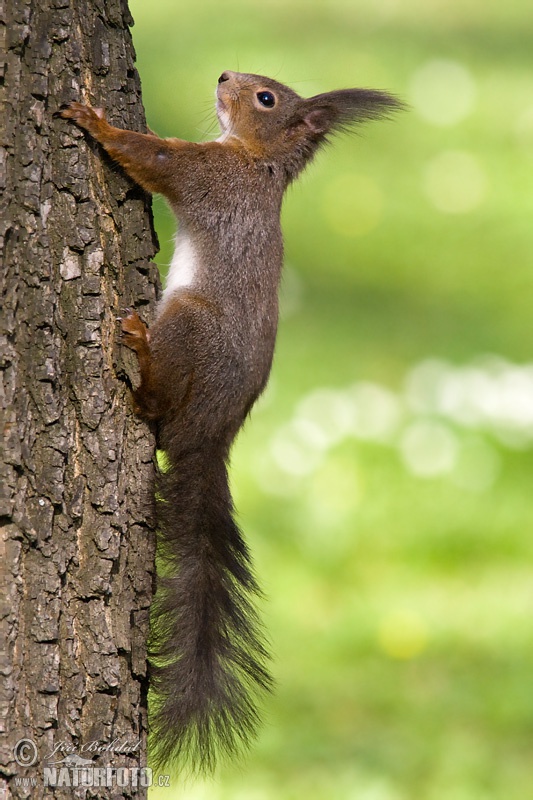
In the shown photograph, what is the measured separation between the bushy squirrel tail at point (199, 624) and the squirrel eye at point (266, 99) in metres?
1.41

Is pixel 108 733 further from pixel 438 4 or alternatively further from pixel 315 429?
pixel 438 4

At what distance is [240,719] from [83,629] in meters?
0.48

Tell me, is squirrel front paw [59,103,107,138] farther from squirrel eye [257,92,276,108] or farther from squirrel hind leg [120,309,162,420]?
squirrel eye [257,92,276,108]

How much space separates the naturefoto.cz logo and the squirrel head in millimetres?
1823

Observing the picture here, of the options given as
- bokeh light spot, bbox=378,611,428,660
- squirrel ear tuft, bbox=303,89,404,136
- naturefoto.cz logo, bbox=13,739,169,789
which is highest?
squirrel ear tuft, bbox=303,89,404,136

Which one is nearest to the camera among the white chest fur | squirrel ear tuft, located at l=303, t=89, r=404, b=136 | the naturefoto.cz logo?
the naturefoto.cz logo

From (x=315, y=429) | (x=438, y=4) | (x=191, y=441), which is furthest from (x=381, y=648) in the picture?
(x=438, y=4)

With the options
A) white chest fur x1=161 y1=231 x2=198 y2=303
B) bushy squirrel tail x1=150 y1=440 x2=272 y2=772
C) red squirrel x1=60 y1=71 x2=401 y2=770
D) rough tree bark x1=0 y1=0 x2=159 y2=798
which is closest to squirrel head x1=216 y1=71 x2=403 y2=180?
red squirrel x1=60 y1=71 x2=401 y2=770

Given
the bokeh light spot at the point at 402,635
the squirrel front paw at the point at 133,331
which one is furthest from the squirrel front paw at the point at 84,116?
the bokeh light spot at the point at 402,635

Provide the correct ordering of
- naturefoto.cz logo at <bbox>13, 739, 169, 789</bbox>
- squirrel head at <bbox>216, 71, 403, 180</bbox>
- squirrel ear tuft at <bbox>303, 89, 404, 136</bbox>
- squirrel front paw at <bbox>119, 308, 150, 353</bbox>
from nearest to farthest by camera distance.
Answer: naturefoto.cz logo at <bbox>13, 739, 169, 789</bbox>
squirrel front paw at <bbox>119, 308, 150, 353</bbox>
squirrel ear tuft at <bbox>303, 89, 404, 136</bbox>
squirrel head at <bbox>216, 71, 403, 180</bbox>

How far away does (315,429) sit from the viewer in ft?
15.4

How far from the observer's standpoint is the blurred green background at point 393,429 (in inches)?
138

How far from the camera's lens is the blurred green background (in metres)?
3.51

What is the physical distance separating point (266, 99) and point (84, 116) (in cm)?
135
